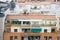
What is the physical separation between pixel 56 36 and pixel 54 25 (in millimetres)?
121

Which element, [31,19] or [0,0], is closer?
[31,19]

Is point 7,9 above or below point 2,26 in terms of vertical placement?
above

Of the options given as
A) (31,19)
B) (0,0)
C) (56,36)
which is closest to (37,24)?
(31,19)

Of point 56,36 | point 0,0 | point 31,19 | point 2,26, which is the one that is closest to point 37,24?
point 31,19

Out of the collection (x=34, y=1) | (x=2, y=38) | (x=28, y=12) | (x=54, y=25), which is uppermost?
(x=34, y=1)

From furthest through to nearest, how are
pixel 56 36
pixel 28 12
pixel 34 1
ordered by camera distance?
pixel 34 1 < pixel 28 12 < pixel 56 36

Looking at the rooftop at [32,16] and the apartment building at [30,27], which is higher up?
the rooftop at [32,16]

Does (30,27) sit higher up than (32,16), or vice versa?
(32,16)

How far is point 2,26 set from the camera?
1655 millimetres

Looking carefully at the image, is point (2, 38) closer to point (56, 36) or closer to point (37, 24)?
point (37, 24)

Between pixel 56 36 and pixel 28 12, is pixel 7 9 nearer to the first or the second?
pixel 28 12

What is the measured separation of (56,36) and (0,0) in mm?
758

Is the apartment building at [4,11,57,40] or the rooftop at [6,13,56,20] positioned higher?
the rooftop at [6,13,56,20]

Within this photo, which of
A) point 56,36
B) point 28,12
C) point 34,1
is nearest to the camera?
point 56,36
